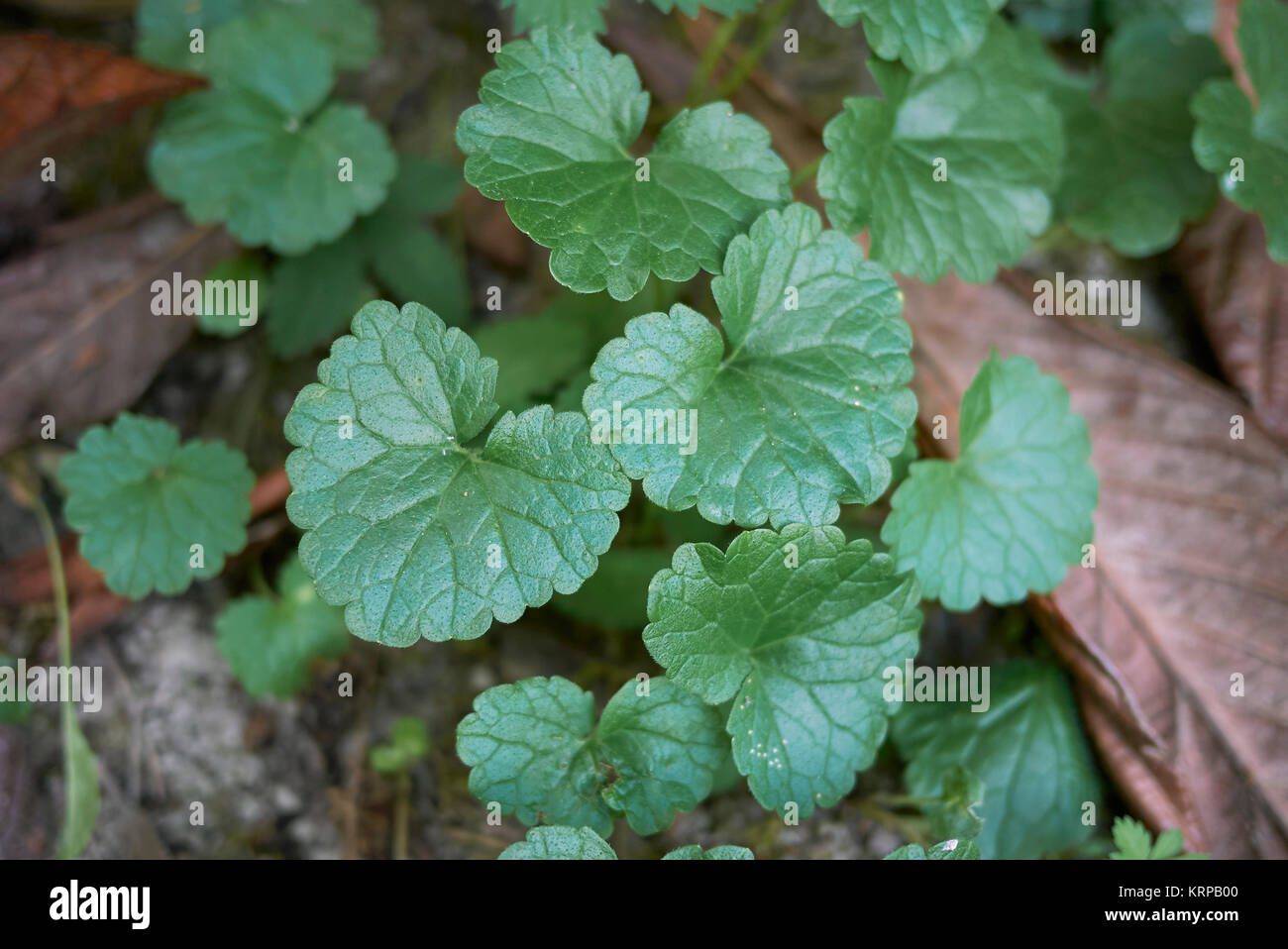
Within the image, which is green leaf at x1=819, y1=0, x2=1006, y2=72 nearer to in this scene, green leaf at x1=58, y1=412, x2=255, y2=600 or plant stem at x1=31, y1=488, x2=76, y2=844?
green leaf at x1=58, y1=412, x2=255, y2=600

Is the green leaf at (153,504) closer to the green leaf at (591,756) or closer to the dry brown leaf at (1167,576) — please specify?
the green leaf at (591,756)

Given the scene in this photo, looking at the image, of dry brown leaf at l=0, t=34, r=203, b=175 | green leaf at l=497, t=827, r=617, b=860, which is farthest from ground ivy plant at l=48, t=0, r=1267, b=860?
dry brown leaf at l=0, t=34, r=203, b=175

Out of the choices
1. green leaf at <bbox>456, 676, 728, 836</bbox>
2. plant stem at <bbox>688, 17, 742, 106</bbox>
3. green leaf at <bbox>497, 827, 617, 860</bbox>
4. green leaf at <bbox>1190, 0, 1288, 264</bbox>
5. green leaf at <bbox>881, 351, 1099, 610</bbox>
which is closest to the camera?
green leaf at <bbox>497, 827, 617, 860</bbox>

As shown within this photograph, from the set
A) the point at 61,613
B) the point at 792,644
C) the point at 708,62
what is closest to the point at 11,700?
the point at 61,613

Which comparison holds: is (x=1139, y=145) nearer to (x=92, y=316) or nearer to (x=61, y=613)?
(x=92, y=316)

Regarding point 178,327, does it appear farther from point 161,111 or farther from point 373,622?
point 373,622
